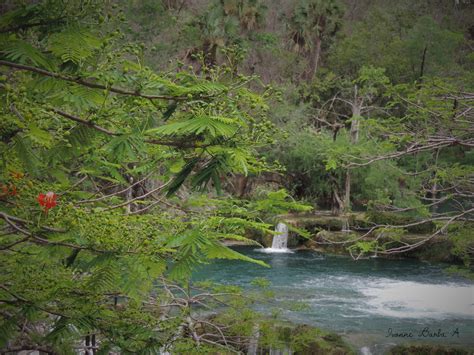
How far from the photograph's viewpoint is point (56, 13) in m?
2.09

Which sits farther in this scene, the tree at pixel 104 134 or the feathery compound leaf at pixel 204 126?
the tree at pixel 104 134

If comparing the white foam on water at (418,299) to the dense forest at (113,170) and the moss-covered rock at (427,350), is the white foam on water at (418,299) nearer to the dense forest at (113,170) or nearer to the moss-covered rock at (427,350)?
the moss-covered rock at (427,350)

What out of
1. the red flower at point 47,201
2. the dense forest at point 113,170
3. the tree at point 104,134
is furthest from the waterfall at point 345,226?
the red flower at point 47,201

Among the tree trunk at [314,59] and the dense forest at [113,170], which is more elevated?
the tree trunk at [314,59]

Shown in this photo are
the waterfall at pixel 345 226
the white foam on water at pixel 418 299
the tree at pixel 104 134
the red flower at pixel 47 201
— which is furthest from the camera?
the waterfall at pixel 345 226

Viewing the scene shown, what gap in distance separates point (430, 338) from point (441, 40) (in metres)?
16.8

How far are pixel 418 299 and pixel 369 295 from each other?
4.21 ft

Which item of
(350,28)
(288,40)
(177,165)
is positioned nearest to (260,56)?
(288,40)

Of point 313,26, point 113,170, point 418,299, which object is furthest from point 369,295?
point 313,26

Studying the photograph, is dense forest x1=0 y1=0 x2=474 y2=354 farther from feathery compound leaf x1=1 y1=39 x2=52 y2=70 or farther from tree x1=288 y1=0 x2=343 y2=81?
tree x1=288 y1=0 x2=343 y2=81

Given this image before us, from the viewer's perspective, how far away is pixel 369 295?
45.0 feet

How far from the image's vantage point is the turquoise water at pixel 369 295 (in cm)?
1062

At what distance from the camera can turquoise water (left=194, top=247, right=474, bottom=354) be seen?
1062 centimetres

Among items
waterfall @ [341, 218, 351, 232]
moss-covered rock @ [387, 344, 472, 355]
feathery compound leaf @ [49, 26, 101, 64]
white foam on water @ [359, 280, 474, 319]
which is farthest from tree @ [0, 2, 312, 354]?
waterfall @ [341, 218, 351, 232]
